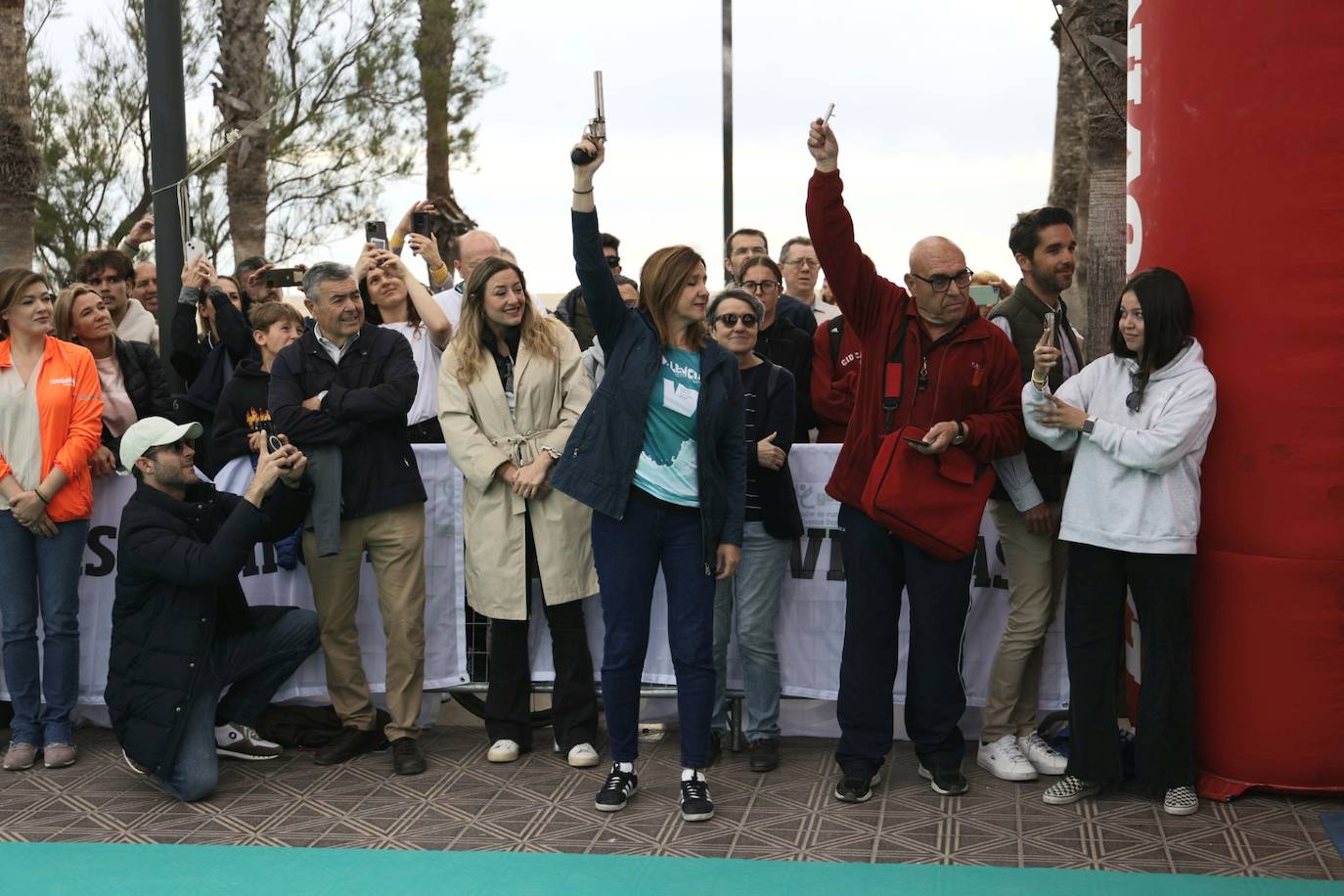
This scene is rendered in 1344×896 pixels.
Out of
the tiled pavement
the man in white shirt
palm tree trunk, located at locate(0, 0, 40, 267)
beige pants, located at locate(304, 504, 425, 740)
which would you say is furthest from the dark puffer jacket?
palm tree trunk, located at locate(0, 0, 40, 267)

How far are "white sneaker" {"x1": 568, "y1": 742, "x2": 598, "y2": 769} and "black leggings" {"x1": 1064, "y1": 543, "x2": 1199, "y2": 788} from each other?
182cm

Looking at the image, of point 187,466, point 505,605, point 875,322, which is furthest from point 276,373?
point 875,322

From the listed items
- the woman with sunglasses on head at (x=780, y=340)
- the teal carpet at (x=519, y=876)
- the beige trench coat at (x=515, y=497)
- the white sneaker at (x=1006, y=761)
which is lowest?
the teal carpet at (x=519, y=876)

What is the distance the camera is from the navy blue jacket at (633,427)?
527cm

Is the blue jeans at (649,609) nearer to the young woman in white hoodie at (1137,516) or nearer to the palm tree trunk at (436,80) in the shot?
the young woman in white hoodie at (1137,516)

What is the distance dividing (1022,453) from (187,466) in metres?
3.13

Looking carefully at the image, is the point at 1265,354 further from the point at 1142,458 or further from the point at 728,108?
the point at 728,108

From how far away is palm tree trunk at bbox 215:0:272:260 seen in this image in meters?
14.0

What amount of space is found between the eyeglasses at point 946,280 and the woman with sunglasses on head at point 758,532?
0.76 metres

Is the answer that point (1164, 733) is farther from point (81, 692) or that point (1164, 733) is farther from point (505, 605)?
point (81, 692)

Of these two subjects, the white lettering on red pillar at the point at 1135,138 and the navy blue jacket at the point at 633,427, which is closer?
the navy blue jacket at the point at 633,427

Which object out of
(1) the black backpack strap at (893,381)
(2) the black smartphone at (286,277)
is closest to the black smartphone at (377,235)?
(2) the black smartphone at (286,277)

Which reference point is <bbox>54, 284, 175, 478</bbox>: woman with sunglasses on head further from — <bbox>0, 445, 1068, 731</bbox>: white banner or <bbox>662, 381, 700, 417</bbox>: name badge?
<bbox>662, 381, 700, 417</bbox>: name badge

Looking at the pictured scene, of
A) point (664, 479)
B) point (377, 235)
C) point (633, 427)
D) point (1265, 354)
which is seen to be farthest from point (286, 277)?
point (1265, 354)
